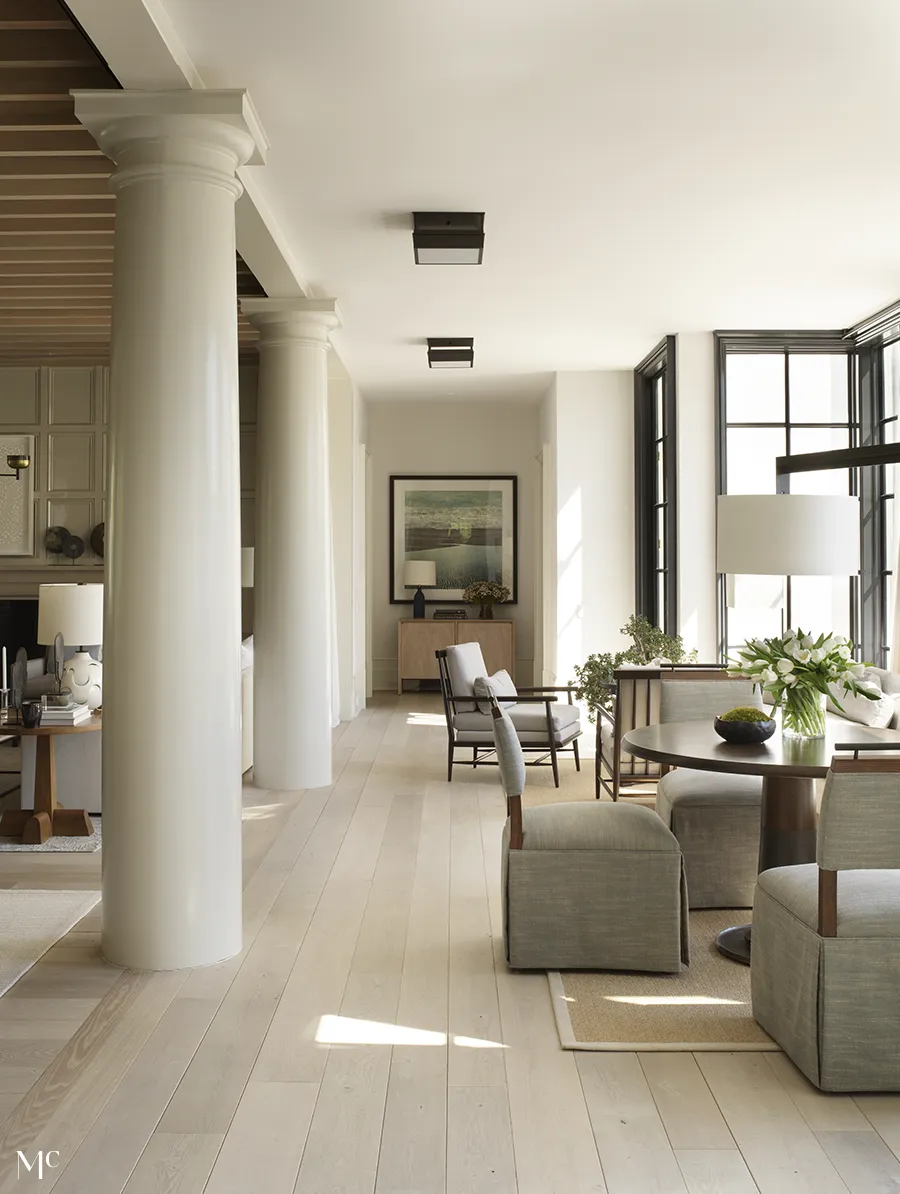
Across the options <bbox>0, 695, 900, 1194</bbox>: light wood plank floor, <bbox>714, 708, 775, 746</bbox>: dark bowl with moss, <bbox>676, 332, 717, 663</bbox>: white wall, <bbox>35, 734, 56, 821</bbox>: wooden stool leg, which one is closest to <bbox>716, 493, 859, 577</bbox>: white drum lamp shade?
<bbox>714, 708, 775, 746</bbox>: dark bowl with moss

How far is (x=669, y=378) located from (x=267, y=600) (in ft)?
11.8

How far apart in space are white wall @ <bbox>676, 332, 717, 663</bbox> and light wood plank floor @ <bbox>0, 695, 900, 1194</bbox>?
4236 millimetres

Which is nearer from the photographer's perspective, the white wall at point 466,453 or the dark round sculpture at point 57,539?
the dark round sculpture at point 57,539

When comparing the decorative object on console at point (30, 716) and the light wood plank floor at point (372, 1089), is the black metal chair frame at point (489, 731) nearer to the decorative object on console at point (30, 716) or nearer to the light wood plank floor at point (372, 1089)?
the decorative object on console at point (30, 716)

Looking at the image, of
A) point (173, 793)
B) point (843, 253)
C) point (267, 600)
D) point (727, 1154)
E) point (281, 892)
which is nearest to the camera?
point (727, 1154)

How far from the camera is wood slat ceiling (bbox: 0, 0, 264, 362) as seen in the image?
355cm

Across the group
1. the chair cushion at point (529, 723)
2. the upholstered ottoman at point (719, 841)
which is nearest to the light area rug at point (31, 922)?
the upholstered ottoman at point (719, 841)

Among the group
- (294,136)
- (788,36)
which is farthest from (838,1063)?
(294,136)

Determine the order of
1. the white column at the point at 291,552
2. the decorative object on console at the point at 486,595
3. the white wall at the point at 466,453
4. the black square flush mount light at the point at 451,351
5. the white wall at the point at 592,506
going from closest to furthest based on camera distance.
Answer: the white column at the point at 291,552 → the black square flush mount light at the point at 451,351 → the white wall at the point at 592,506 → the decorative object on console at the point at 486,595 → the white wall at the point at 466,453

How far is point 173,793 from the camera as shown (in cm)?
360

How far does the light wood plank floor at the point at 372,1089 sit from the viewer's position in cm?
236

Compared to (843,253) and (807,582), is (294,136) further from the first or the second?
(807,582)

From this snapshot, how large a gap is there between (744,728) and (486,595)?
7.63m

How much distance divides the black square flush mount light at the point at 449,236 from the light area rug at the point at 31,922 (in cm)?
329
